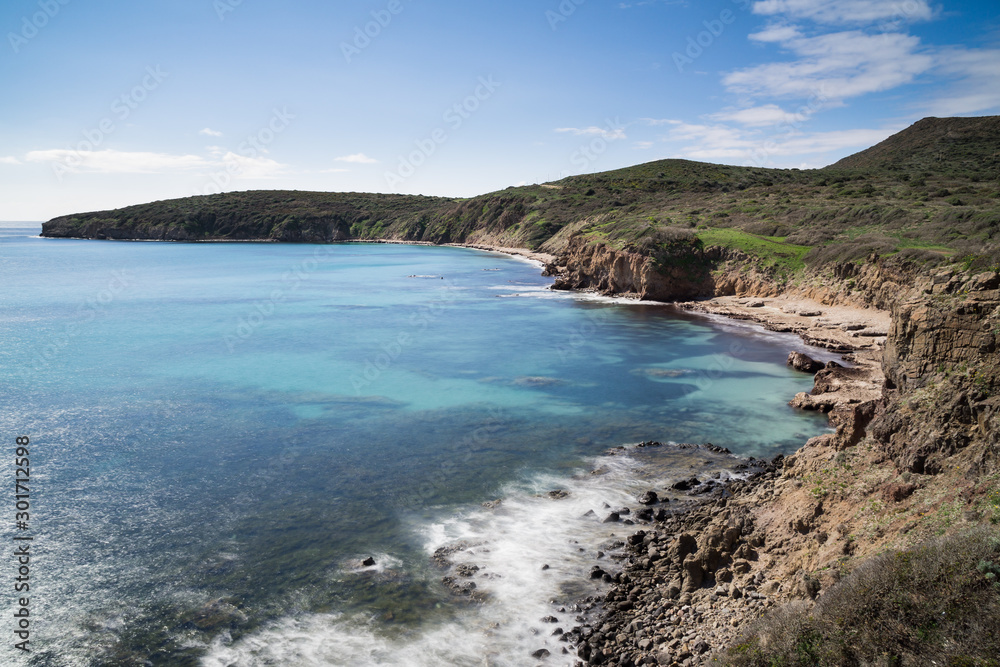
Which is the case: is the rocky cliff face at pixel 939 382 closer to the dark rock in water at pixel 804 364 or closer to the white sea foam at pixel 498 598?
the white sea foam at pixel 498 598

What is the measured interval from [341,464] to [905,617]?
50.5ft

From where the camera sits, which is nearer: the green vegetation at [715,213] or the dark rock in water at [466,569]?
the dark rock in water at [466,569]

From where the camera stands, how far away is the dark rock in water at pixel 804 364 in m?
28.3

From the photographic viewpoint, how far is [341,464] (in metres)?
18.8

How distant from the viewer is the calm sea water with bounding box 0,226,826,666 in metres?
11.4

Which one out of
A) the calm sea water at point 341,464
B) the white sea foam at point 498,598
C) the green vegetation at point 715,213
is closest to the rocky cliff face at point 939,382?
the green vegetation at point 715,213

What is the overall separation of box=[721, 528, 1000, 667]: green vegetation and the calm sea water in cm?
431

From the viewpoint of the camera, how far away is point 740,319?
138 ft

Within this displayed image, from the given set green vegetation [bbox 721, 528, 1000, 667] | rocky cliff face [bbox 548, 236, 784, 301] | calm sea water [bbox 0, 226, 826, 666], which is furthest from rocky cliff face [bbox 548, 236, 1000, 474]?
rocky cliff face [bbox 548, 236, 784, 301]

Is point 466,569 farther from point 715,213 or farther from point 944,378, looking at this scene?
point 715,213

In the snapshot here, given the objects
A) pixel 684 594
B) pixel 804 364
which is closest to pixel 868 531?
pixel 684 594

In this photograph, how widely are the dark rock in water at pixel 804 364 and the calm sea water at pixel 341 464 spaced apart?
1.06 meters

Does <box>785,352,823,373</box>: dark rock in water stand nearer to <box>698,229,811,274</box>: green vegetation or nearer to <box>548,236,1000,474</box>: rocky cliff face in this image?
<box>548,236,1000,474</box>: rocky cliff face

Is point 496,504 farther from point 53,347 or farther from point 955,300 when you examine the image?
point 53,347
